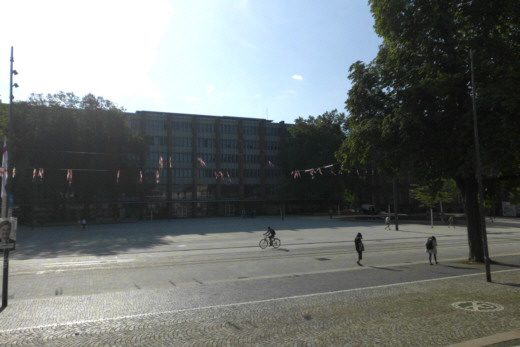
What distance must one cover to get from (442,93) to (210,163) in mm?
61903

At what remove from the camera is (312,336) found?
733 centimetres

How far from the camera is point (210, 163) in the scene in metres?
73.2

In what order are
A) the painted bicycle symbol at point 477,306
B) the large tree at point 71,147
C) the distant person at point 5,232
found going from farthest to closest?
the large tree at point 71,147 < the distant person at point 5,232 < the painted bicycle symbol at point 477,306

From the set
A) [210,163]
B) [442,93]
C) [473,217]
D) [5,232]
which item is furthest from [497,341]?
[210,163]

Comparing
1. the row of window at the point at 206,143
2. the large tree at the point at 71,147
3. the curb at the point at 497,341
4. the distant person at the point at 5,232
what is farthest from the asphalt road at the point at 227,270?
the row of window at the point at 206,143

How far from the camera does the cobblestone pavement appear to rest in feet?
23.7

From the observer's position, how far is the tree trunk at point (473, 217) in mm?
→ 16375

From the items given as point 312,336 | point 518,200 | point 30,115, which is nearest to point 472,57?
point 518,200

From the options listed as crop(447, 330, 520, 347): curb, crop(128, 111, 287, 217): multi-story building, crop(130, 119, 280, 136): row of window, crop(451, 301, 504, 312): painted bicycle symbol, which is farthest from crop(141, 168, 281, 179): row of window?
crop(447, 330, 520, 347): curb

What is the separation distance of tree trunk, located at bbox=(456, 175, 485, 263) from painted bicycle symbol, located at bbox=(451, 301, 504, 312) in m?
7.99

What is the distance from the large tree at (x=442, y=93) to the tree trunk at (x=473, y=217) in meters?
0.04

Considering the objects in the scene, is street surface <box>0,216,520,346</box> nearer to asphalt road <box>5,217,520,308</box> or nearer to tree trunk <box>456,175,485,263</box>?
asphalt road <box>5,217,520,308</box>

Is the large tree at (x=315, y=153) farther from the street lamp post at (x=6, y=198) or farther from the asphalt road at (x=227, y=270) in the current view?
the street lamp post at (x=6, y=198)

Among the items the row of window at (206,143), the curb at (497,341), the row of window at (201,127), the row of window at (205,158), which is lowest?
the curb at (497,341)
